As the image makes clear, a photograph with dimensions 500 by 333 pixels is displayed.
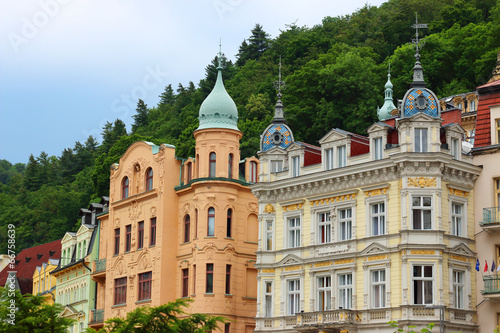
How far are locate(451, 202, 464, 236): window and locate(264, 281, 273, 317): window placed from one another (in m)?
10.6

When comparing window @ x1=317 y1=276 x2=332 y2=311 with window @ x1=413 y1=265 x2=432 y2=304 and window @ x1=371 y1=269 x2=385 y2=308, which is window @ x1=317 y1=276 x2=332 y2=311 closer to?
window @ x1=371 y1=269 x2=385 y2=308

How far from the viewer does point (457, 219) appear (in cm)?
4650

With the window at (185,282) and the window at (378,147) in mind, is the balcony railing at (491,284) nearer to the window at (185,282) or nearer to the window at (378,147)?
the window at (378,147)

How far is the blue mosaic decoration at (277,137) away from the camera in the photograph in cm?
5334

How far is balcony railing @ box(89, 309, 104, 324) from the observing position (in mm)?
65812

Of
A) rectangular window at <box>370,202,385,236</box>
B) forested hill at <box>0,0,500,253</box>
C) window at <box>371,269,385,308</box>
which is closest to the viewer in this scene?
window at <box>371,269,385,308</box>

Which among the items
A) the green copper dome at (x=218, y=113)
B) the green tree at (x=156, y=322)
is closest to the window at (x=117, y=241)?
the green copper dome at (x=218, y=113)

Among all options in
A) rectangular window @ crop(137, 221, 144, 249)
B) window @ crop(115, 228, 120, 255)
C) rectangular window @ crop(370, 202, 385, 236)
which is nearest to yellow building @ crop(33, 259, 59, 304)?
window @ crop(115, 228, 120, 255)

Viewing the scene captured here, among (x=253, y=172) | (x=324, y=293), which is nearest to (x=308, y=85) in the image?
(x=253, y=172)

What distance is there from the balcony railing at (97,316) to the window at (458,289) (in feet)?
94.7

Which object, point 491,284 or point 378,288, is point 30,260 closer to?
point 378,288

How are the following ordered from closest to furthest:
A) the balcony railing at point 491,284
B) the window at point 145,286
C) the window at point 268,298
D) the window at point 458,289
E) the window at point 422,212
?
the balcony railing at point 491,284
the window at point 458,289
the window at point 422,212
the window at point 268,298
the window at point 145,286

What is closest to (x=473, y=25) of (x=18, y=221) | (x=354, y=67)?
(x=354, y=67)

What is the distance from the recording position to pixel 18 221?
10719cm
